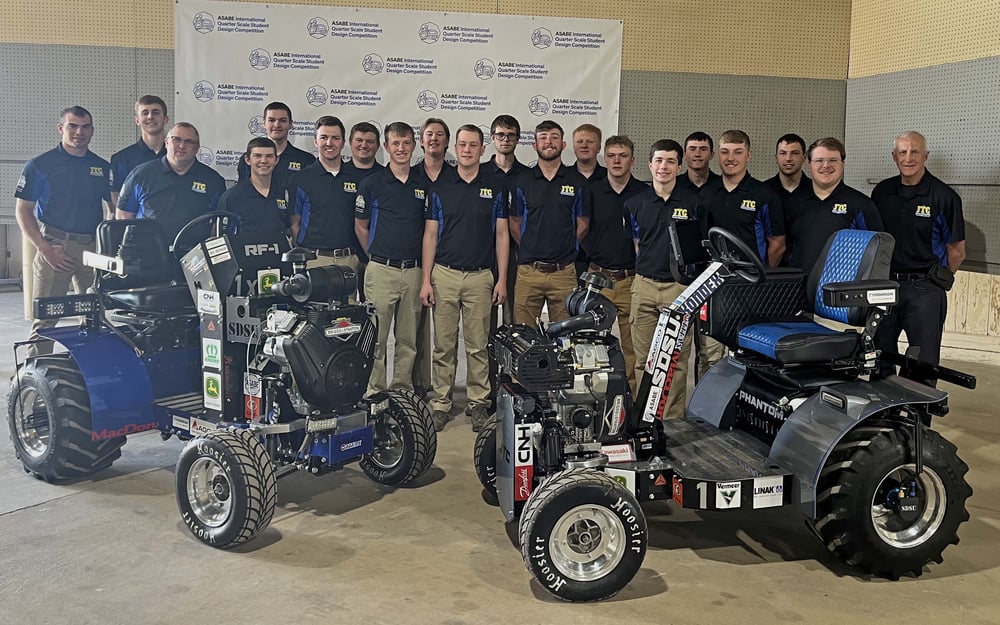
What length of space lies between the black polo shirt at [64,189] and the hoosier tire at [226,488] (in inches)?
128

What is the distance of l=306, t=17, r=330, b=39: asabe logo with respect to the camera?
7812 millimetres

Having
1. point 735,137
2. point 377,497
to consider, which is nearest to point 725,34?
point 735,137

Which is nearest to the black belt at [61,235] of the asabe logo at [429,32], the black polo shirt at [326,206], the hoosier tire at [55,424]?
the black polo shirt at [326,206]

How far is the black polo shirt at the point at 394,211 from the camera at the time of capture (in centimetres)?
584

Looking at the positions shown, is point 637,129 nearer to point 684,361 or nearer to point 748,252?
point 684,361

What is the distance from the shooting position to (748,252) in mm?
3895

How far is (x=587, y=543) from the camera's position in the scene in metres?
3.50

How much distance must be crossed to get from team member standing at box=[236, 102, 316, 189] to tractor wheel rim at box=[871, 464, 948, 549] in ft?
14.2

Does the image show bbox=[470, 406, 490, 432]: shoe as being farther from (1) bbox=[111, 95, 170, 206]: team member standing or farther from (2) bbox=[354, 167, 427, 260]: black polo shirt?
(1) bbox=[111, 95, 170, 206]: team member standing

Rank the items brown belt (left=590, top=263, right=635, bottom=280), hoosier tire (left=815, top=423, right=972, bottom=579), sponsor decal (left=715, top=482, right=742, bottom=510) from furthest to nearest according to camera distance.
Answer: brown belt (left=590, top=263, right=635, bottom=280) < sponsor decal (left=715, top=482, right=742, bottom=510) < hoosier tire (left=815, top=423, right=972, bottom=579)

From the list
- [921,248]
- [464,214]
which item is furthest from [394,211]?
[921,248]

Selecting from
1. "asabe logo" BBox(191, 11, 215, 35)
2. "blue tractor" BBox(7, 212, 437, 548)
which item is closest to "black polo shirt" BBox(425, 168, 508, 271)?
"blue tractor" BBox(7, 212, 437, 548)

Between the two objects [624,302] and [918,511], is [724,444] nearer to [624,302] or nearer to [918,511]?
[918,511]

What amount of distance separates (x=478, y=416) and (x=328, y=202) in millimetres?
1651
